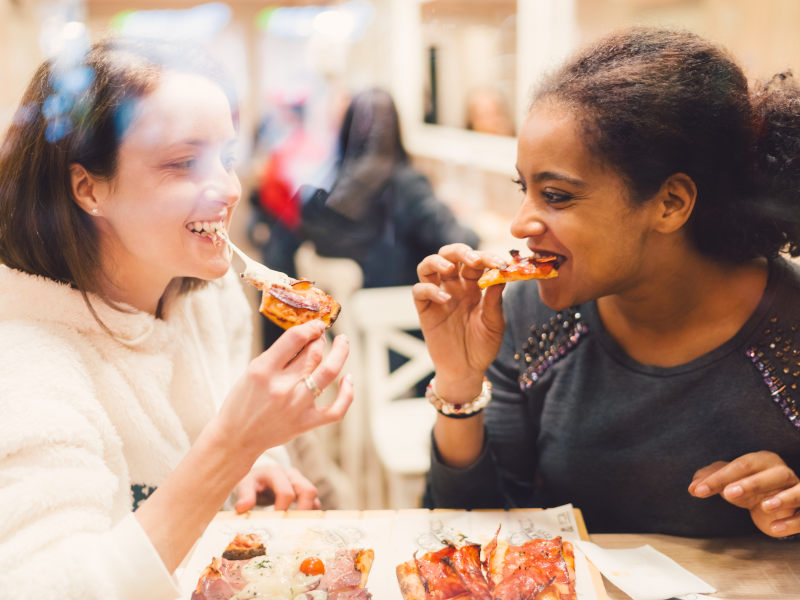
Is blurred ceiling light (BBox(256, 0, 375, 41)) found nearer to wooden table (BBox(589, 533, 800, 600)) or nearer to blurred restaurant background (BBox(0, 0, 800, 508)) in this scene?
blurred restaurant background (BBox(0, 0, 800, 508))

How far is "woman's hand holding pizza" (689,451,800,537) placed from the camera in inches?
44.5

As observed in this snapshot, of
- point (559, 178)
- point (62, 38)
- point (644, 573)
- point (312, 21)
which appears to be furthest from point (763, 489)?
point (312, 21)

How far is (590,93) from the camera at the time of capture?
3.87 ft

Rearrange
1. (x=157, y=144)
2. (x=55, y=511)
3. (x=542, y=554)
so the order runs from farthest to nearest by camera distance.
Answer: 1. (x=542, y=554)
2. (x=157, y=144)
3. (x=55, y=511)

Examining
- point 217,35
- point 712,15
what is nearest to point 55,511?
point 217,35

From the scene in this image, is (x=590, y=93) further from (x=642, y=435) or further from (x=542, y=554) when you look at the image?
(x=542, y=554)

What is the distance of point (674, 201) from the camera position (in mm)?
1234

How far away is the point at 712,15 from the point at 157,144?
184 cm

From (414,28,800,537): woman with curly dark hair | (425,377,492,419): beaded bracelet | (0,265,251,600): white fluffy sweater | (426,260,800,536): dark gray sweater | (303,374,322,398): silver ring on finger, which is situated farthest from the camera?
(425,377,492,419): beaded bracelet

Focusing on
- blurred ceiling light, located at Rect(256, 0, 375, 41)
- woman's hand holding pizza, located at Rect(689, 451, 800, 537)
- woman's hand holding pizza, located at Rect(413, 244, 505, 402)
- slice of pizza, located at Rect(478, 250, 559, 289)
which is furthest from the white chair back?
woman's hand holding pizza, located at Rect(689, 451, 800, 537)

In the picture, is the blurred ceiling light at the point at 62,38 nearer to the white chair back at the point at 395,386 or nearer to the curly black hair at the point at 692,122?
the curly black hair at the point at 692,122

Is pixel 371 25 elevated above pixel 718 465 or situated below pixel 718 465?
above

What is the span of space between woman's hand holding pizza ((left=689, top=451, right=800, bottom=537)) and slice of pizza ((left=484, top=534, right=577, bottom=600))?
0.89 feet

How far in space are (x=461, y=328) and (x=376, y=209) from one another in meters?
0.53
